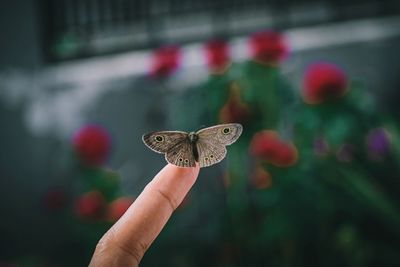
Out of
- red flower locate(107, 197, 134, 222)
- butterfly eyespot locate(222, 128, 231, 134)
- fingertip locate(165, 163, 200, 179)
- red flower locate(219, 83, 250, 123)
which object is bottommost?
red flower locate(107, 197, 134, 222)

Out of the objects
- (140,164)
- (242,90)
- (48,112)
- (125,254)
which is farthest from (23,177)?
(125,254)

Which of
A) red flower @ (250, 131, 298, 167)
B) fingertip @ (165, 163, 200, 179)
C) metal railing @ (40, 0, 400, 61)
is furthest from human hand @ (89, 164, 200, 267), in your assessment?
metal railing @ (40, 0, 400, 61)

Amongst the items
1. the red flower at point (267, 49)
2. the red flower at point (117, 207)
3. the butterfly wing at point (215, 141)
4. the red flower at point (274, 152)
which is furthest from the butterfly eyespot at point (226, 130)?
the red flower at point (117, 207)

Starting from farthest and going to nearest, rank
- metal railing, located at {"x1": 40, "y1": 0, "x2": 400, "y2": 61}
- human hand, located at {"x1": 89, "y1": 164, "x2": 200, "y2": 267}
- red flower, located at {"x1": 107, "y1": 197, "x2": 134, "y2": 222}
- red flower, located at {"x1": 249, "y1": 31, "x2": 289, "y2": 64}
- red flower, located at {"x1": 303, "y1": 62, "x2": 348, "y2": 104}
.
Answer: metal railing, located at {"x1": 40, "y1": 0, "x2": 400, "y2": 61} → red flower, located at {"x1": 107, "y1": 197, "x2": 134, "y2": 222} → red flower, located at {"x1": 249, "y1": 31, "x2": 289, "y2": 64} → red flower, located at {"x1": 303, "y1": 62, "x2": 348, "y2": 104} → human hand, located at {"x1": 89, "y1": 164, "x2": 200, "y2": 267}

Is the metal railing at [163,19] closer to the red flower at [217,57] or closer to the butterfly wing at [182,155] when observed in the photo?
the red flower at [217,57]

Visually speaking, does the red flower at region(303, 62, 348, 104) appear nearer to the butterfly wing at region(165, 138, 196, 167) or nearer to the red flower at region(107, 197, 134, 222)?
the red flower at region(107, 197, 134, 222)
